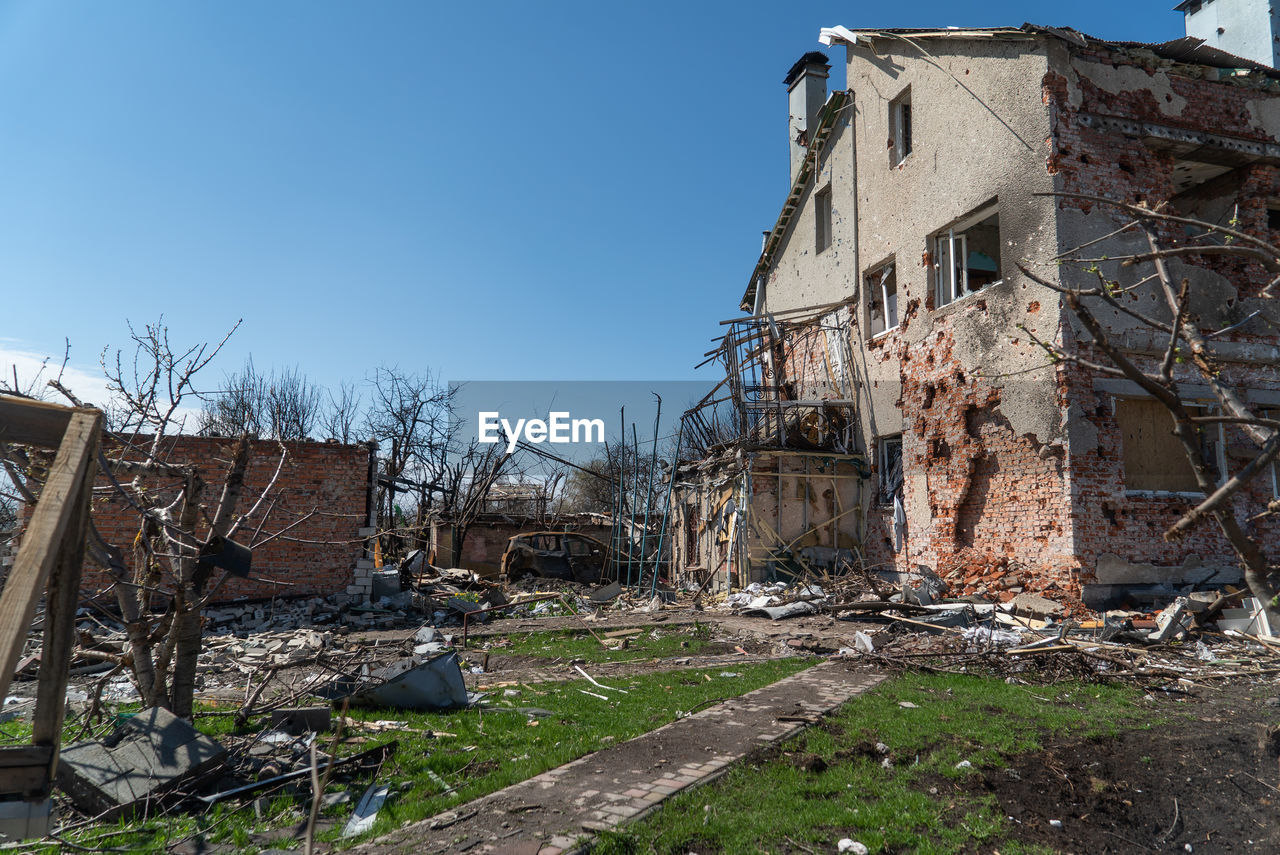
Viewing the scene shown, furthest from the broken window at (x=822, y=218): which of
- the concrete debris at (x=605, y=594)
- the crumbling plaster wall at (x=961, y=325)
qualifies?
the concrete debris at (x=605, y=594)

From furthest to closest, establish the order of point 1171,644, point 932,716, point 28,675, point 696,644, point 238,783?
point 696,644, point 1171,644, point 28,675, point 932,716, point 238,783

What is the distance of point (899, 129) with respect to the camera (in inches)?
613

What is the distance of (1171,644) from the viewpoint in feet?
28.6

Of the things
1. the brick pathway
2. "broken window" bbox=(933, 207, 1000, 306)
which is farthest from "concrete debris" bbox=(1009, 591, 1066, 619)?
the brick pathway

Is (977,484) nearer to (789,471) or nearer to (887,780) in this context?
(789,471)

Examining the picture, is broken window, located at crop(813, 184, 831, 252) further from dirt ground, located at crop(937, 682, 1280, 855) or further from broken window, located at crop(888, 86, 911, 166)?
dirt ground, located at crop(937, 682, 1280, 855)

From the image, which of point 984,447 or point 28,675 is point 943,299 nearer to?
point 984,447

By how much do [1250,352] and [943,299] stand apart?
4646 mm

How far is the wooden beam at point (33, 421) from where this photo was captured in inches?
84.4

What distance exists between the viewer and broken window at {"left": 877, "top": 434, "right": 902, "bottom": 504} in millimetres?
15516

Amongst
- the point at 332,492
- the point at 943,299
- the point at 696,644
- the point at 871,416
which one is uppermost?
the point at 943,299

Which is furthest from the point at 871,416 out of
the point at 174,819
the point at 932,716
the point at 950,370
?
the point at 174,819

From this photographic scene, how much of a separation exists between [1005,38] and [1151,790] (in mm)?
12110

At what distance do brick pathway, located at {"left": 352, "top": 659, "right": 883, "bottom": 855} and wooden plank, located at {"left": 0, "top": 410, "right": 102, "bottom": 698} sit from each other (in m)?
2.48
